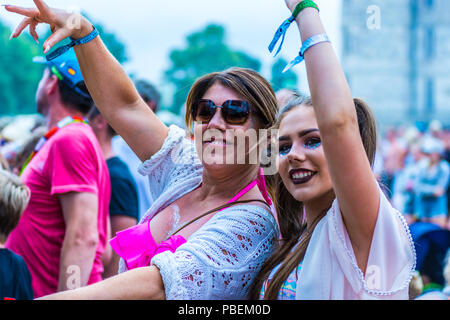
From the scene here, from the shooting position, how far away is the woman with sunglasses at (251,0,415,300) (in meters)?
1.68

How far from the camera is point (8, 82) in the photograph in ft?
158

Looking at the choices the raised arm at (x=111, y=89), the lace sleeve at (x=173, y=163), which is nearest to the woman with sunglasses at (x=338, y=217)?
the lace sleeve at (x=173, y=163)

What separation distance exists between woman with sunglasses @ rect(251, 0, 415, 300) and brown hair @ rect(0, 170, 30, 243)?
1.55m

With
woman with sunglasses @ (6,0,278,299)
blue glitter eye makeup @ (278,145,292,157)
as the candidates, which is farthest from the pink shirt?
blue glitter eye makeup @ (278,145,292,157)

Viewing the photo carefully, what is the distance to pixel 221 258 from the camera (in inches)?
81.0

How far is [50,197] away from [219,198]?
1313mm

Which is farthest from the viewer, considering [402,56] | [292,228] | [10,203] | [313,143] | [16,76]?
[16,76]

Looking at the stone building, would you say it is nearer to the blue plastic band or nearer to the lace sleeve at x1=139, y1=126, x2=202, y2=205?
the lace sleeve at x1=139, y1=126, x2=202, y2=205

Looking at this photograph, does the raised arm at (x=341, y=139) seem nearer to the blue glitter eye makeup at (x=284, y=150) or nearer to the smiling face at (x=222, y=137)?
the blue glitter eye makeup at (x=284, y=150)

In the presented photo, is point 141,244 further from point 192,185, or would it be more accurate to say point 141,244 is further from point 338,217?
point 338,217

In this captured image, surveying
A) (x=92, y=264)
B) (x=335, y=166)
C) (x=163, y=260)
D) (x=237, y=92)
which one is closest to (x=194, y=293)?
(x=163, y=260)

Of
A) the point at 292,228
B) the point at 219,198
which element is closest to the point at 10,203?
the point at 219,198

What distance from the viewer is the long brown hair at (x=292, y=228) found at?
196 cm

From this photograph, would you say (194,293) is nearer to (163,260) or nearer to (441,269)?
(163,260)
